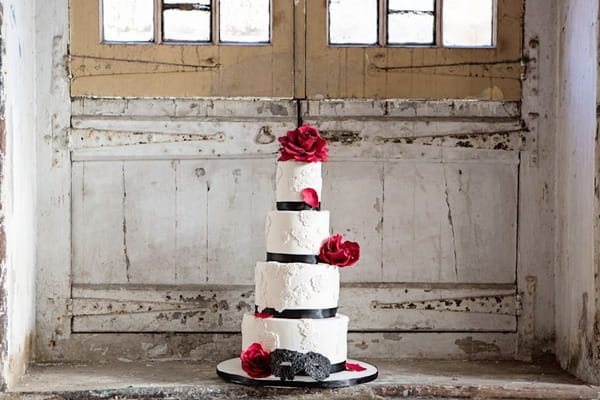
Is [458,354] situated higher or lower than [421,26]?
lower

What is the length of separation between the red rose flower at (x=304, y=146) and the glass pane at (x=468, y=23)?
95cm

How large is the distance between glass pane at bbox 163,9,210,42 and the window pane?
79 centimetres

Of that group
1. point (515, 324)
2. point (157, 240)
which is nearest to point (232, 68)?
point (157, 240)

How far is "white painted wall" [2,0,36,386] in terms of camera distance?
3447 mm

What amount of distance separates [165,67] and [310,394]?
5.04 ft

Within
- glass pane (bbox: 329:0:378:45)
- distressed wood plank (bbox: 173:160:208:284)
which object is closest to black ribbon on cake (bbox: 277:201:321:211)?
distressed wood plank (bbox: 173:160:208:284)

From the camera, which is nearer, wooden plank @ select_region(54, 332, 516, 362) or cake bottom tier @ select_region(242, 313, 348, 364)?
cake bottom tier @ select_region(242, 313, 348, 364)

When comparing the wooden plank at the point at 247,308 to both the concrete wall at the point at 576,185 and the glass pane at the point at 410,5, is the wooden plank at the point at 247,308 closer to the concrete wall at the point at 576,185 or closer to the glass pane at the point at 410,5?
the concrete wall at the point at 576,185

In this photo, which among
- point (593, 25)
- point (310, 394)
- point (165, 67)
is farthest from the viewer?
point (165, 67)

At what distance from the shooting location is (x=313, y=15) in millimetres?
4000

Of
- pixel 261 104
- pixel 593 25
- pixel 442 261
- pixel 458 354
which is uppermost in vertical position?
pixel 593 25

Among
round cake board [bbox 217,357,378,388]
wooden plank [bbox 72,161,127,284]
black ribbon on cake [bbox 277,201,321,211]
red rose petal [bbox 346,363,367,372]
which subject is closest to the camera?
round cake board [bbox 217,357,378,388]

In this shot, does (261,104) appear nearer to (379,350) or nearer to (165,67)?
(165,67)

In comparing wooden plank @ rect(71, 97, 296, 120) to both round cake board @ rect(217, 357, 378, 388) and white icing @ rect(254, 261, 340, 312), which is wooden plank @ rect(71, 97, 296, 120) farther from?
round cake board @ rect(217, 357, 378, 388)
